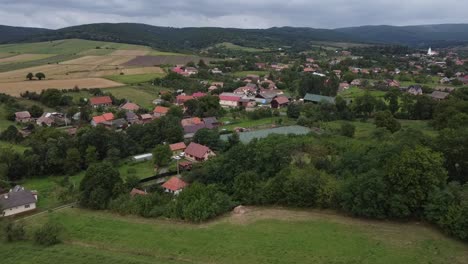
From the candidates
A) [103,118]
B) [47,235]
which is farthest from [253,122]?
[47,235]

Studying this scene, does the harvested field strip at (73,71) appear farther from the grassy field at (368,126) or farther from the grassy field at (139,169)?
the grassy field at (368,126)

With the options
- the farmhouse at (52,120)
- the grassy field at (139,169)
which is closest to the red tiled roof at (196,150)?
the grassy field at (139,169)

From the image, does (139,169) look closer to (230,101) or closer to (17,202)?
(17,202)

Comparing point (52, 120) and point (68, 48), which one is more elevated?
point (68, 48)

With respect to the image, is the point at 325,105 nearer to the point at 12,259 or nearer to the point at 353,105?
the point at 353,105

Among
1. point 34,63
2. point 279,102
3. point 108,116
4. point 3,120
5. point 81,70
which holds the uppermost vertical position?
point 34,63

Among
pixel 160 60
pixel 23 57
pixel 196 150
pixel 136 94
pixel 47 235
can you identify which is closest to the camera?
pixel 47 235
